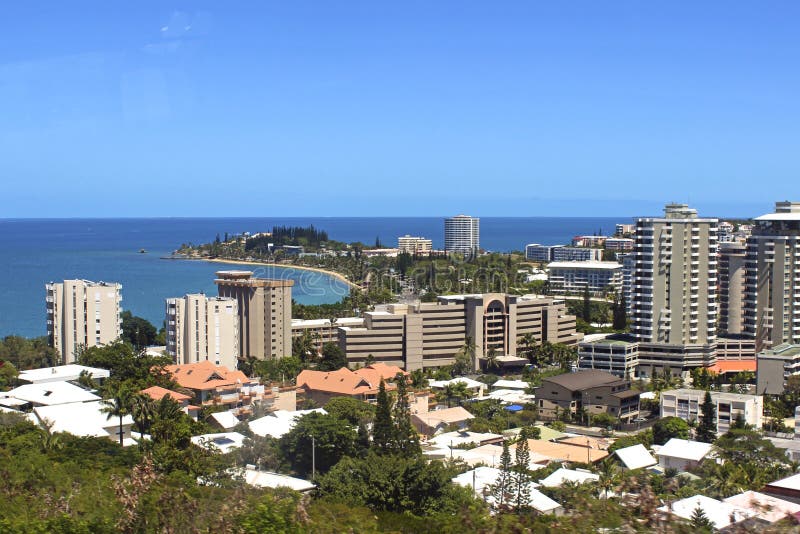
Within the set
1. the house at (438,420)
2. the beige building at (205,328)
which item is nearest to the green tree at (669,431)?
the house at (438,420)

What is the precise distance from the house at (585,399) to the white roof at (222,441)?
5200 millimetres

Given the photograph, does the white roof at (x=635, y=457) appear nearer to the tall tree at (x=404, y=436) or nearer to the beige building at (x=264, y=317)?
the tall tree at (x=404, y=436)

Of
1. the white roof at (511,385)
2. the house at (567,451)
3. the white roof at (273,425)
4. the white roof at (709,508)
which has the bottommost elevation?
the white roof at (511,385)

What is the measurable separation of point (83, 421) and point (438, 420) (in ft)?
15.0

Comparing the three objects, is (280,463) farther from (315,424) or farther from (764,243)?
(764,243)

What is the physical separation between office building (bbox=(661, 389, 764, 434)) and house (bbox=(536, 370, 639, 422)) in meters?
0.75

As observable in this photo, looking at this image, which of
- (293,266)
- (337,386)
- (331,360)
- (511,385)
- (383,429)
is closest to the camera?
(383,429)

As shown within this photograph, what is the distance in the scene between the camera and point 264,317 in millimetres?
18062

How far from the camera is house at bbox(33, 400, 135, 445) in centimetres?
1001

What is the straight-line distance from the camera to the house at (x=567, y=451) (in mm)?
10141

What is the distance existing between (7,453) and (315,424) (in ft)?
10.2

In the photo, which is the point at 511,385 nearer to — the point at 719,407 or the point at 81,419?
the point at 719,407

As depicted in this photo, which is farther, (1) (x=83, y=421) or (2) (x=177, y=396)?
(2) (x=177, y=396)

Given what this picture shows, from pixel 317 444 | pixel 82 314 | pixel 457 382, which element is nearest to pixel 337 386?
pixel 457 382
